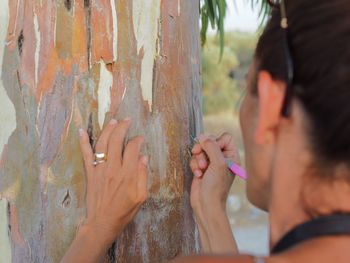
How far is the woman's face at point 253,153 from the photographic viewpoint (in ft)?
3.76

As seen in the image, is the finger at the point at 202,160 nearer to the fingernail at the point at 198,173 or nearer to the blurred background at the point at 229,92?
the fingernail at the point at 198,173

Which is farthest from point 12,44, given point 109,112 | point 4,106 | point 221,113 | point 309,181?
point 221,113

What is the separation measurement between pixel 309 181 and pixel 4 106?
0.73 m

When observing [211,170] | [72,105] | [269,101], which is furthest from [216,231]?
[269,101]

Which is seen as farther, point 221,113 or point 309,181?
point 221,113

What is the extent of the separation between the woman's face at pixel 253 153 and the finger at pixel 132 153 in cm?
42

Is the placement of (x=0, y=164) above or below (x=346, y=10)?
below

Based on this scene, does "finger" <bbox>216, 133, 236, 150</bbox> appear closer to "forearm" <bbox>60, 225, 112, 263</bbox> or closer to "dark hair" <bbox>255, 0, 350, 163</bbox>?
"forearm" <bbox>60, 225, 112, 263</bbox>

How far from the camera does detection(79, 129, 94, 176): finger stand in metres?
1.59

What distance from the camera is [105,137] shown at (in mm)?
1603

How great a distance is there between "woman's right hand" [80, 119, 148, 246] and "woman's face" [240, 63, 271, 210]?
1.34 feet

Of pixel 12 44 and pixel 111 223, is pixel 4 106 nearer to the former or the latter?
pixel 12 44

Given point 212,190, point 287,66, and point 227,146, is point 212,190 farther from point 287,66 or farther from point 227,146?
point 287,66

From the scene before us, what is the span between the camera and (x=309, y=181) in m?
1.07
